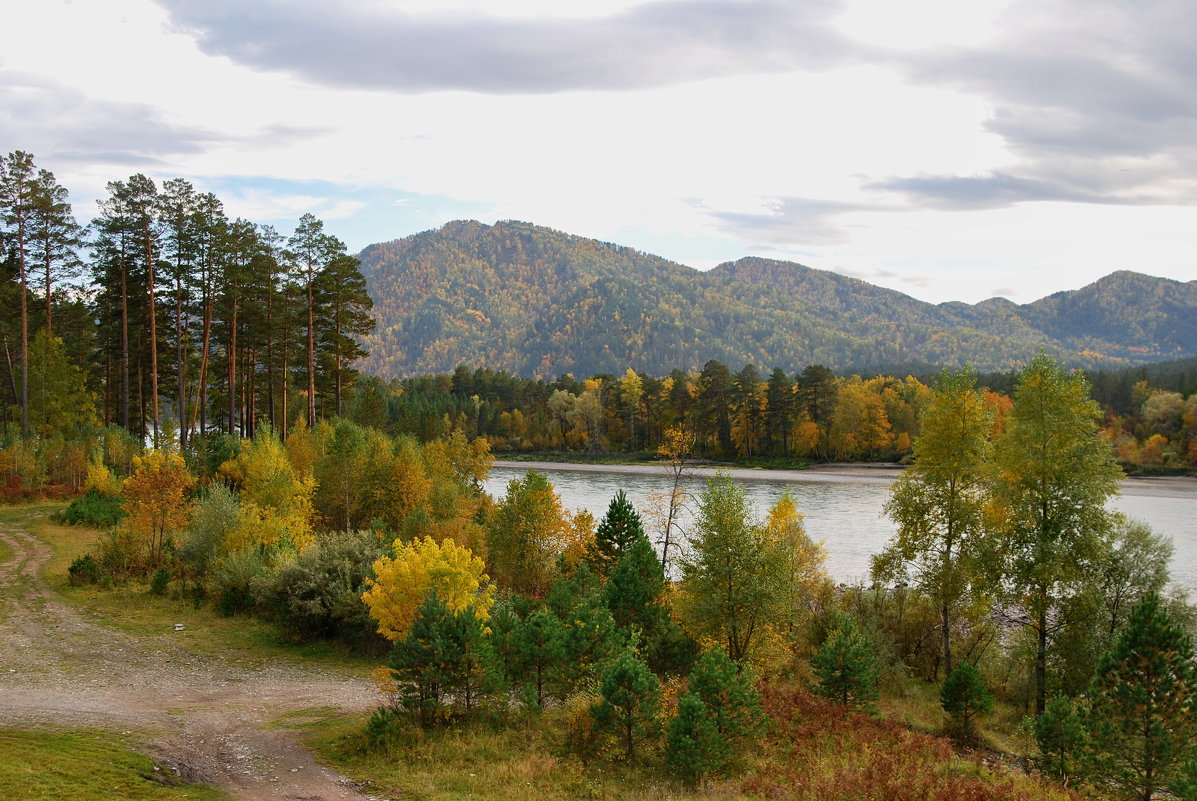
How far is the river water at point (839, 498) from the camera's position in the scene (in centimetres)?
4619

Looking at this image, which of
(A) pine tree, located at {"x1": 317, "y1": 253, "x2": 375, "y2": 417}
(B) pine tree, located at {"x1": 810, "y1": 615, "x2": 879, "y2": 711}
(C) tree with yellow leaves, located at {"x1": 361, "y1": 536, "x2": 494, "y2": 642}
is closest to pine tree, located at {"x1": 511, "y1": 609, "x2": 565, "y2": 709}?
(C) tree with yellow leaves, located at {"x1": 361, "y1": 536, "x2": 494, "y2": 642}

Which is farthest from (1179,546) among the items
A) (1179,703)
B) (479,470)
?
(479,470)

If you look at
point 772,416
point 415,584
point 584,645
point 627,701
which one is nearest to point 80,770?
point 415,584

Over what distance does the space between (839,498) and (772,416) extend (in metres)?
31.9

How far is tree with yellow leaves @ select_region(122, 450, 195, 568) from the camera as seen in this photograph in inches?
1113

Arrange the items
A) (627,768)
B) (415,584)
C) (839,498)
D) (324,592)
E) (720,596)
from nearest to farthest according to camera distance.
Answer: (627,768) < (415,584) < (324,592) < (720,596) < (839,498)

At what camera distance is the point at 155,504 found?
28.3 metres

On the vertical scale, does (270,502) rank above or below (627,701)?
above

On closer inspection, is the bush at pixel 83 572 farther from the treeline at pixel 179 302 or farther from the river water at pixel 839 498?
the river water at pixel 839 498

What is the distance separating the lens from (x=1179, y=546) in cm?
4778

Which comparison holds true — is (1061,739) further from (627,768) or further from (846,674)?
(627,768)

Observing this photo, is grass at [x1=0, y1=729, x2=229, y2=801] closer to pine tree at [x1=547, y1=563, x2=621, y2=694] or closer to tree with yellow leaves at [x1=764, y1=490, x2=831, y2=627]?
pine tree at [x1=547, y1=563, x2=621, y2=694]

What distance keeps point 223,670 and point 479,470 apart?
110 feet

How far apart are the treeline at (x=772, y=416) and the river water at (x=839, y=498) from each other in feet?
24.1
